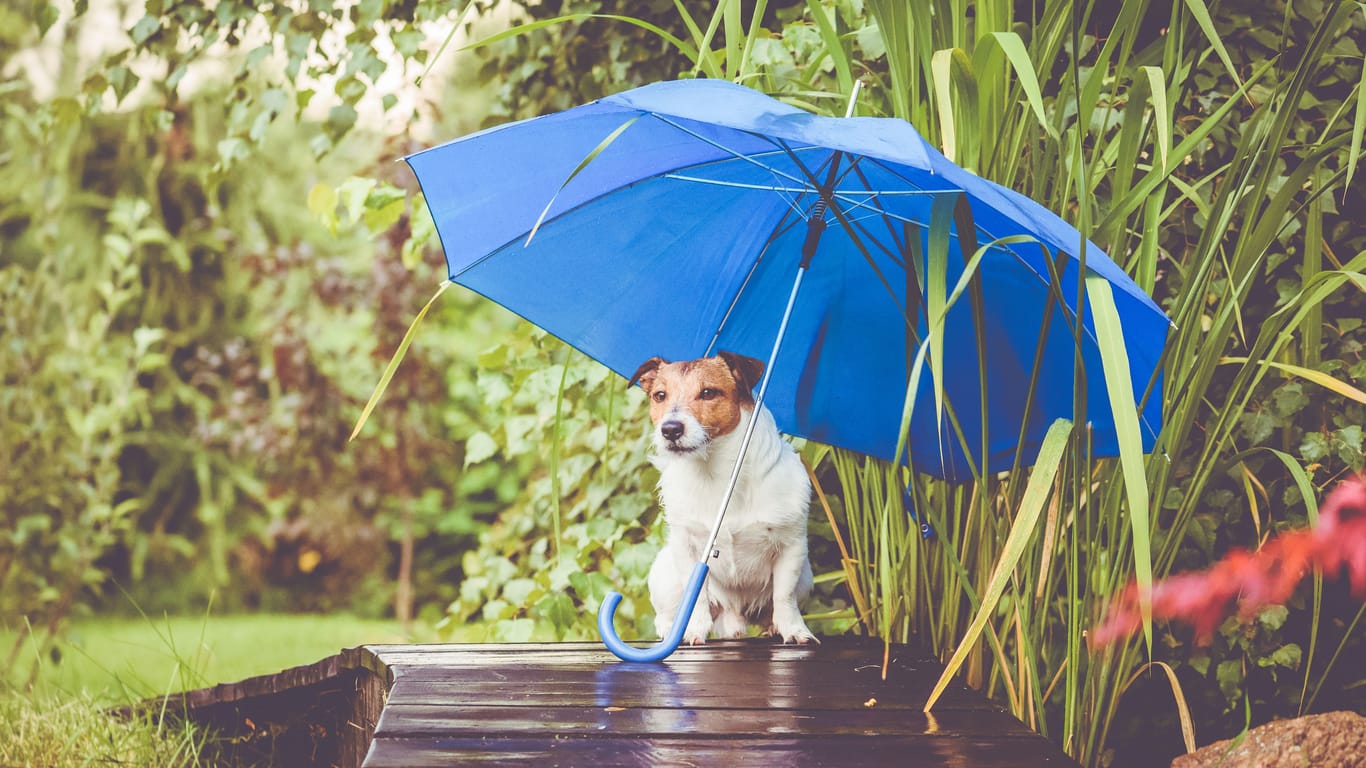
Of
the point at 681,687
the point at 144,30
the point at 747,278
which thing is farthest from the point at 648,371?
the point at 144,30

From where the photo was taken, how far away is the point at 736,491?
87.8 inches

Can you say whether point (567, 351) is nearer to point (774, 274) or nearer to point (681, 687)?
point (774, 274)

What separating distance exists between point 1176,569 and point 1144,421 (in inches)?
35.8

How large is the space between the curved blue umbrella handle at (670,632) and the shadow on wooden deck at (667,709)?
3cm

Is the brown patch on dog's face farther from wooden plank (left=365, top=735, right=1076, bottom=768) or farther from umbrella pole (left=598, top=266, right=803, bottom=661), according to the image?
wooden plank (left=365, top=735, right=1076, bottom=768)

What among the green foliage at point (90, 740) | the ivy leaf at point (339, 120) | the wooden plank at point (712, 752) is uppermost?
the ivy leaf at point (339, 120)

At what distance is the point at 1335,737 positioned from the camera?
201cm

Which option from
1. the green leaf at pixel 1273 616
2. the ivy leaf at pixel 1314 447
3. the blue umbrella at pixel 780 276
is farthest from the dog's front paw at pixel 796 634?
the ivy leaf at pixel 1314 447

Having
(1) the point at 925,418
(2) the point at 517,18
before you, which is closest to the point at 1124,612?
(1) the point at 925,418

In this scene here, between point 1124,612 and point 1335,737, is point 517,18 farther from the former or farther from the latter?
point 1335,737

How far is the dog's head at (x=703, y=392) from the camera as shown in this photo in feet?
7.14

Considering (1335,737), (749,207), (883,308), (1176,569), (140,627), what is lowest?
(140,627)

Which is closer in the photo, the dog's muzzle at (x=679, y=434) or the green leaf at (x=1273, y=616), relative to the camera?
the dog's muzzle at (x=679, y=434)

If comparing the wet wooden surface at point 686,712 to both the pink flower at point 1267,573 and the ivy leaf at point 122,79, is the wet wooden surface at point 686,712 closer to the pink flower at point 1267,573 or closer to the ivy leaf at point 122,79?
the pink flower at point 1267,573
